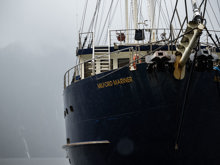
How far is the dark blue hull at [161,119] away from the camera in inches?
454

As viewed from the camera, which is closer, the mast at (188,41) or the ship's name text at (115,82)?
the mast at (188,41)

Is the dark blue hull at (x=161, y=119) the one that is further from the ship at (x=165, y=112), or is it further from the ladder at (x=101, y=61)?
the ladder at (x=101, y=61)

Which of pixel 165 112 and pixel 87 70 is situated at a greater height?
Result: pixel 87 70

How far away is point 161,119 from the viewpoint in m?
11.6

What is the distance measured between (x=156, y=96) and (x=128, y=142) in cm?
192


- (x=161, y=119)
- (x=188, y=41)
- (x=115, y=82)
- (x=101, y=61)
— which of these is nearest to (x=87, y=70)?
(x=101, y=61)

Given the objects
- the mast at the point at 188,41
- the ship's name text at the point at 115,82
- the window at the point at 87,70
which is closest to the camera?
the mast at the point at 188,41

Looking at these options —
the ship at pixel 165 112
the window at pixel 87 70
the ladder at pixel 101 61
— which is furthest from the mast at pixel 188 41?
the window at pixel 87 70

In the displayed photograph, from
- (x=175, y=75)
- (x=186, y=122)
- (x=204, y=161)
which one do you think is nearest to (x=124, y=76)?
(x=175, y=75)

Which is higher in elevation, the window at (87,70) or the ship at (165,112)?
the window at (87,70)

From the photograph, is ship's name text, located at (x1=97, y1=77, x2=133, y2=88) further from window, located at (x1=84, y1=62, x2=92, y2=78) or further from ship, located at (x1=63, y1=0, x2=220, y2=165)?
window, located at (x1=84, y1=62, x2=92, y2=78)

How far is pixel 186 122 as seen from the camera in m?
11.5

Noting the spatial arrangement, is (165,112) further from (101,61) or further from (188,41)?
(101,61)

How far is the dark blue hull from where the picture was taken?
11539 mm
